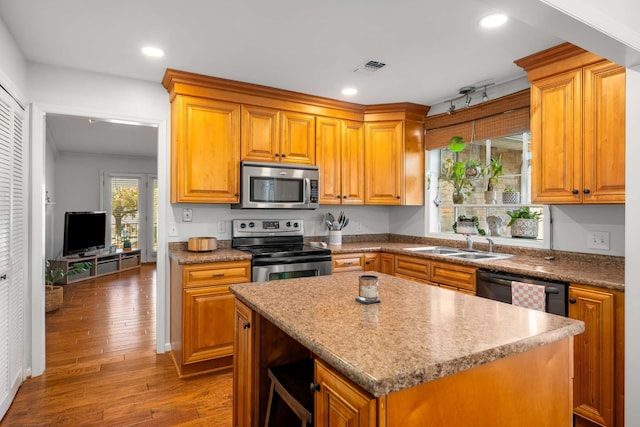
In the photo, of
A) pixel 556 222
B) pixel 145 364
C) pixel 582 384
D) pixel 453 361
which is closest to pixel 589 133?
pixel 556 222

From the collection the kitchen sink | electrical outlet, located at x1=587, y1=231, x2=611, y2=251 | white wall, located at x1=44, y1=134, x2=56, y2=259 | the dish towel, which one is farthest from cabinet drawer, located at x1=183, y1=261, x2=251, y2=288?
white wall, located at x1=44, y1=134, x2=56, y2=259

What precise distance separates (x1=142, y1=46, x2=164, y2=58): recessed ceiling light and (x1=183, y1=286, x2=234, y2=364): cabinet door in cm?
172

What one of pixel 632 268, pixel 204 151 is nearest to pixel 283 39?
pixel 204 151

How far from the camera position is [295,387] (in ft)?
4.78

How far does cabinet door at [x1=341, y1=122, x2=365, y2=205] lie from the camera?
12.9 feet

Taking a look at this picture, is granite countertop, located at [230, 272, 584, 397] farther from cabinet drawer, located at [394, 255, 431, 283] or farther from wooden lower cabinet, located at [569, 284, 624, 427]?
cabinet drawer, located at [394, 255, 431, 283]

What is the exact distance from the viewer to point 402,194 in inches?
156

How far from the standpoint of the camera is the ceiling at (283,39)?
6.89 feet

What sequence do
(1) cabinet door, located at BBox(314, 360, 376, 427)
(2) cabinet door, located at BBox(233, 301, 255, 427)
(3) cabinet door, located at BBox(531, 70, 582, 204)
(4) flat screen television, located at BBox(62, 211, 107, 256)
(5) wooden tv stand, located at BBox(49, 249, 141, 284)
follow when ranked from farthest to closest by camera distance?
(4) flat screen television, located at BBox(62, 211, 107, 256), (5) wooden tv stand, located at BBox(49, 249, 141, 284), (3) cabinet door, located at BBox(531, 70, 582, 204), (2) cabinet door, located at BBox(233, 301, 255, 427), (1) cabinet door, located at BBox(314, 360, 376, 427)

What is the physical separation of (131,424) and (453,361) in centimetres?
210

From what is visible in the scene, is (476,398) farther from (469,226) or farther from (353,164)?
(353,164)

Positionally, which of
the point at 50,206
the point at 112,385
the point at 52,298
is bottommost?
the point at 112,385

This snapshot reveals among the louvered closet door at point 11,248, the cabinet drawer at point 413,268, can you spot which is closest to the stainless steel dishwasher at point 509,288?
the cabinet drawer at point 413,268

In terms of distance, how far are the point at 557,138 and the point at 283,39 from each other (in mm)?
1951
